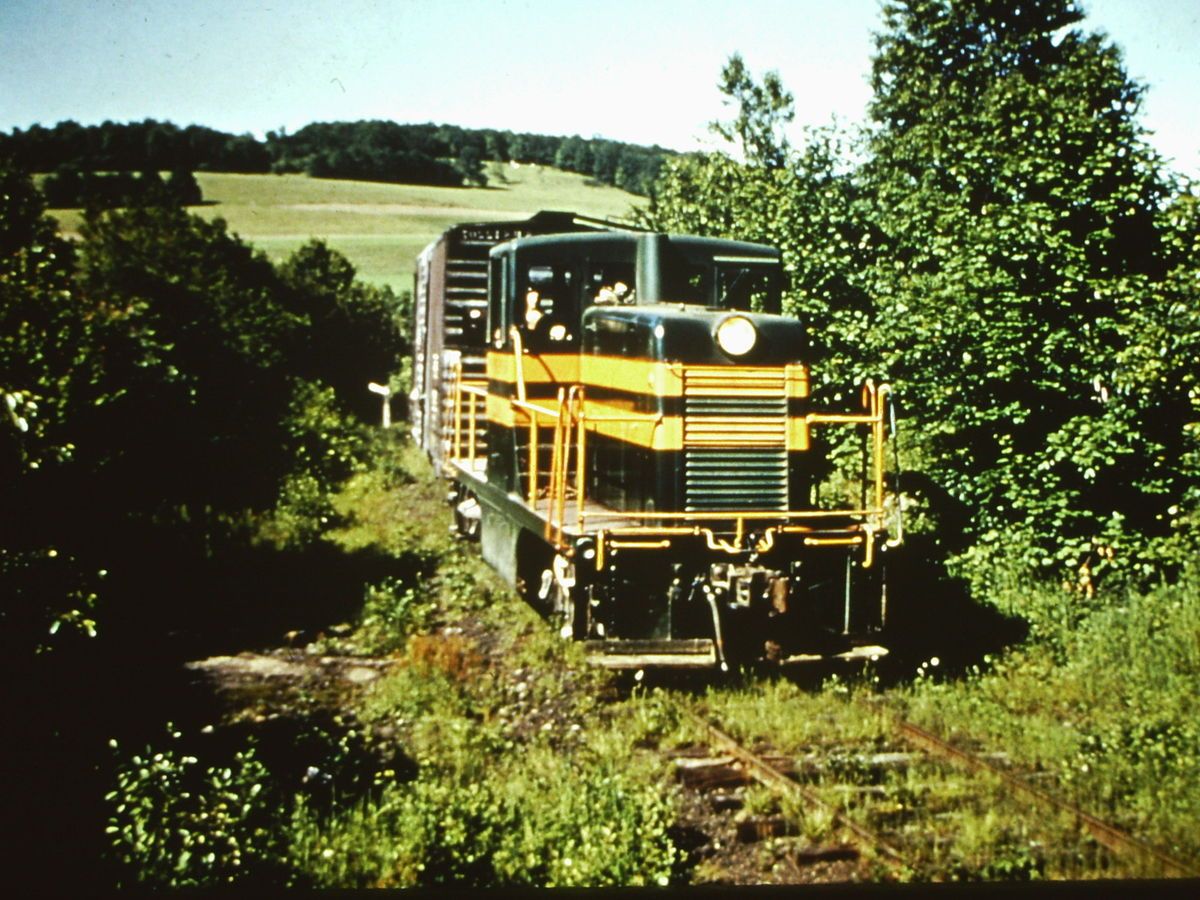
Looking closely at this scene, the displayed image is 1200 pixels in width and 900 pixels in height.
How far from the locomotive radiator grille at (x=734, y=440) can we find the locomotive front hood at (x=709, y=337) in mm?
101

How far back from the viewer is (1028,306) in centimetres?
683

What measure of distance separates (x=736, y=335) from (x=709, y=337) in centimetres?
Result: 17

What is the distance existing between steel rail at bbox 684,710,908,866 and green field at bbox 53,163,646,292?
19.6 feet

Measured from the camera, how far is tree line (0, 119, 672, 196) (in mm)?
5582

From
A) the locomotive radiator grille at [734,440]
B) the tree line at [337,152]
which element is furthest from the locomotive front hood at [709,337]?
the tree line at [337,152]

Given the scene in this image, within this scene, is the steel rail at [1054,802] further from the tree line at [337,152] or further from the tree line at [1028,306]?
the tree line at [337,152]

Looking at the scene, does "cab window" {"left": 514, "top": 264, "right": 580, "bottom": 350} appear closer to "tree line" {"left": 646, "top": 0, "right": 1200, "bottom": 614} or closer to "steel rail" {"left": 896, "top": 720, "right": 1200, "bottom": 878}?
"tree line" {"left": 646, "top": 0, "right": 1200, "bottom": 614}

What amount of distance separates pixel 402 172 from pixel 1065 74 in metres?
6.74

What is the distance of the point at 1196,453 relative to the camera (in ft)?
19.7

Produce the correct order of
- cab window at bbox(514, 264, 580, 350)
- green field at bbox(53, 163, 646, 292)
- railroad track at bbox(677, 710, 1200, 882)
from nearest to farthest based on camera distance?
railroad track at bbox(677, 710, 1200, 882) < cab window at bbox(514, 264, 580, 350) < green field at bbox(53, 163, 646, 292)

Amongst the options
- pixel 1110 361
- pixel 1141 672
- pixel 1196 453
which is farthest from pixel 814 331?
pixel 1141 672

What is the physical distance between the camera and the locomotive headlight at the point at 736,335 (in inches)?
222

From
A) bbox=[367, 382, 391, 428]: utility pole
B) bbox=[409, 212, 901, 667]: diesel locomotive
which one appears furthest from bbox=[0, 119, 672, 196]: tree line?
bbox=[367, 382, 391, 428]: utility pole

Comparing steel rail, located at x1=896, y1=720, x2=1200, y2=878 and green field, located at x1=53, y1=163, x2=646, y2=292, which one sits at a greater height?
green field, located at x1=53, y1=163, x2=646, y2=292
